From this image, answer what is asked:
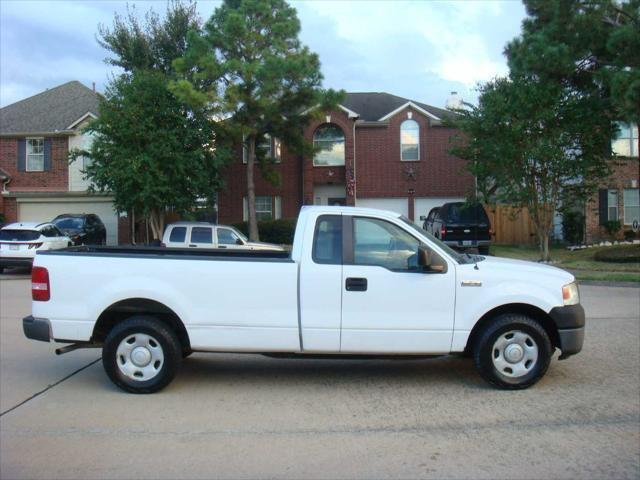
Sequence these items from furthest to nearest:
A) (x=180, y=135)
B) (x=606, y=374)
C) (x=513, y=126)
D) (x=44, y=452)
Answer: (x=180, y=135) → (x=513, y=126) → (x=606, y=374) → (x=44, y=452)

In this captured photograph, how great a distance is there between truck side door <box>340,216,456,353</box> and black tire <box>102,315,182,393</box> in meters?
1.65

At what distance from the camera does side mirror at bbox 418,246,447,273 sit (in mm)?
6066

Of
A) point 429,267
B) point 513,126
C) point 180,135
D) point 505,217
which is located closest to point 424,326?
point 429,267

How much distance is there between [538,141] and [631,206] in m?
12.3

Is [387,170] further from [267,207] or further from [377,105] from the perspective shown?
[267,207]

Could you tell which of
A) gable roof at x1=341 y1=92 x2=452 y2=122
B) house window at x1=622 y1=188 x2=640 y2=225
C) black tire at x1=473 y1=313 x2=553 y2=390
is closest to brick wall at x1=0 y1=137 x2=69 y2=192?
gable roof at x1=341 y1=92 x2=452 y2=122

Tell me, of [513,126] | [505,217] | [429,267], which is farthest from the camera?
[505,217]

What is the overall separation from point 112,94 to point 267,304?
19.1 m

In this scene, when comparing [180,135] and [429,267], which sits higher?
[180,135]

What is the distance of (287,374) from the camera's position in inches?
278

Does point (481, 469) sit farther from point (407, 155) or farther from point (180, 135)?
point (407, 155)

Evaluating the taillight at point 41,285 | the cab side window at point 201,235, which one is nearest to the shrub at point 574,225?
the cab side window at point 201,235

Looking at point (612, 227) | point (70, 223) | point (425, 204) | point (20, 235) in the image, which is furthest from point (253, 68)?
point (612, 227)

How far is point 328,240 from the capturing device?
6289 mm
